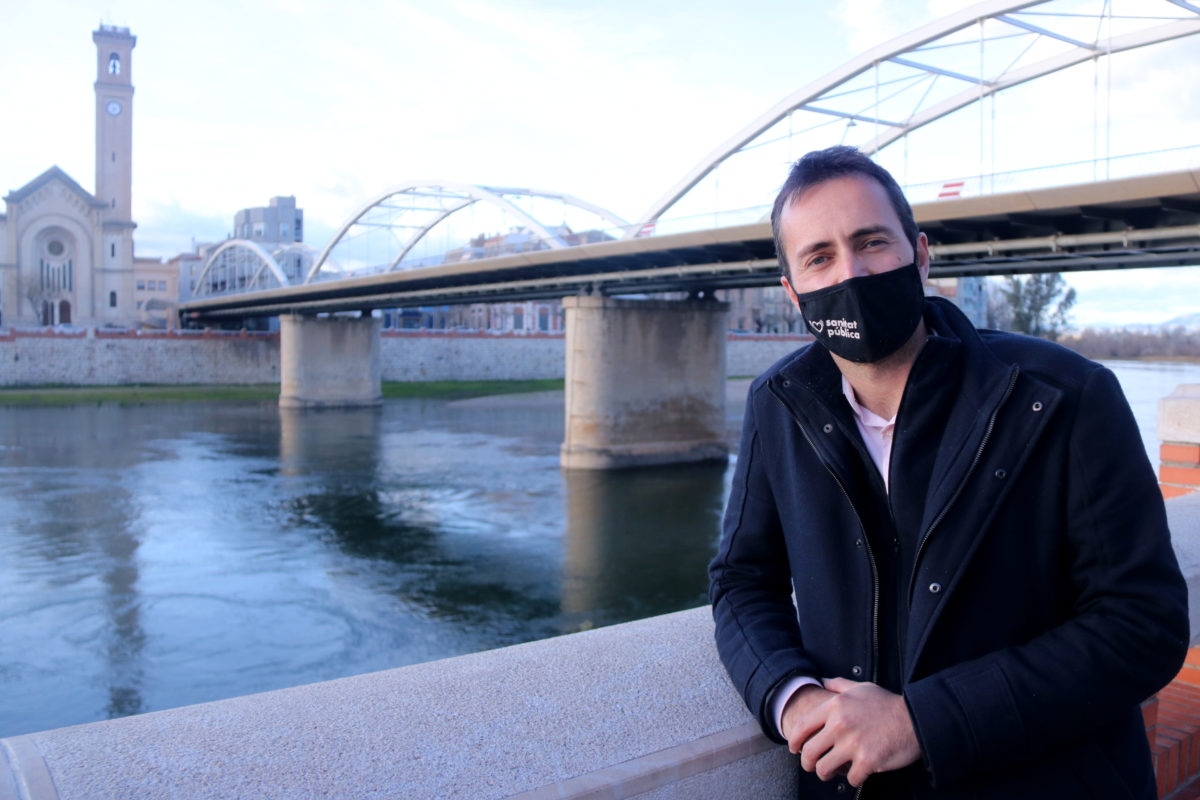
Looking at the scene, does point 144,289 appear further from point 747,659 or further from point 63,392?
point 747,659

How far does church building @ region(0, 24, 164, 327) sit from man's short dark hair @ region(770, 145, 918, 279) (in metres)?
77.4

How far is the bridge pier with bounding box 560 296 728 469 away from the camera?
27.4 m

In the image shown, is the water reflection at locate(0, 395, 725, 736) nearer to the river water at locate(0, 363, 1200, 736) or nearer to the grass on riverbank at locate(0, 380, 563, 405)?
the river water at locate(0, 363, 1200, 736)

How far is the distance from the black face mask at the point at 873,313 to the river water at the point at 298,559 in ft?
31.7

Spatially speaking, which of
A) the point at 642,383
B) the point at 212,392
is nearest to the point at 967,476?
the point at 642,383

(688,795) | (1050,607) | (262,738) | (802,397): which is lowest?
(688,795)

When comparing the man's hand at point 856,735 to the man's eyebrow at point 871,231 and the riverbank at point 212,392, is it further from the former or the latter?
the riverbank at point 212,392

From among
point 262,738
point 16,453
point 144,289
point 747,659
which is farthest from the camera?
point 144,289

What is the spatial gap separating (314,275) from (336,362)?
15.7 ft

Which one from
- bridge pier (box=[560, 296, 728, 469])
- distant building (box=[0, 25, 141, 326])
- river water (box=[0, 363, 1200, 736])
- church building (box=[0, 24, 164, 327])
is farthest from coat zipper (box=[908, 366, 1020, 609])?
distant building (box=[0, 25, 141, 326])

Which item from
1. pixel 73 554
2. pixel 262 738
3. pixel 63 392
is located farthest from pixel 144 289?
pixel 262 738

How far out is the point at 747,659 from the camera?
1895 millimetres

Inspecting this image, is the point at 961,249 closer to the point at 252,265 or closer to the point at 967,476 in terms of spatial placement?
the point at 967,476

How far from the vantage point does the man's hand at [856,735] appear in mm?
1617
